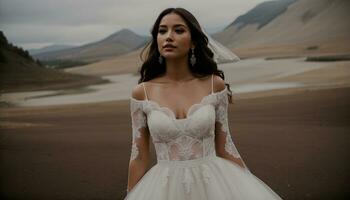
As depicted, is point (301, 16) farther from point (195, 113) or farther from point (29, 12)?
point (195, 113)

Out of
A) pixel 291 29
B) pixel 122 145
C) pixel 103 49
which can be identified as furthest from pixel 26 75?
pixel 291 29

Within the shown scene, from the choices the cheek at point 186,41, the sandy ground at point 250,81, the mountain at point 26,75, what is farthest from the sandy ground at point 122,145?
the cheek at point 186,41

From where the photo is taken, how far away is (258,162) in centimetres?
341

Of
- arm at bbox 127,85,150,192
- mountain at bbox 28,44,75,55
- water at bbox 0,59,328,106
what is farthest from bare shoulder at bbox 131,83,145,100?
mountain at bbox 28,44,75,55

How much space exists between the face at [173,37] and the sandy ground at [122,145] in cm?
199

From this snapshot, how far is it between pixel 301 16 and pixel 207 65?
2.07 meters

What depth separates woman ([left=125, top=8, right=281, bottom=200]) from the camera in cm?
148

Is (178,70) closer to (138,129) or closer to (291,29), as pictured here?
(138,129)

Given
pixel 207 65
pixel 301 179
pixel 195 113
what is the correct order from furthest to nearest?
pixel 301 179 < pixel 207 65 < pixel 195 113

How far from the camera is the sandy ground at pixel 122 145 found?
11.2 feet

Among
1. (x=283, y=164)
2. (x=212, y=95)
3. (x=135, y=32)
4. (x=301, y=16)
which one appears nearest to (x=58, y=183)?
(x=135, y=32)

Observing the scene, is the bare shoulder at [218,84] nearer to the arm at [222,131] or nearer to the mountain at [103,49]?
the arm at [222,131]

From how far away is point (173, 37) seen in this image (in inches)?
58.7

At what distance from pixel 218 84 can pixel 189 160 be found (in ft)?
0.81
